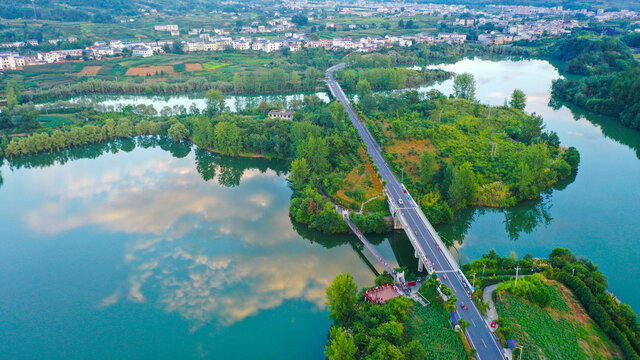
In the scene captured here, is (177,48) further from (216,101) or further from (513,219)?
(513,219)

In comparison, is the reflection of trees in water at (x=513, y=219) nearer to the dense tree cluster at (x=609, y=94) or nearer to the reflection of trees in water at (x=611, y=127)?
the reflection of trees in water at (x=611, y=127)

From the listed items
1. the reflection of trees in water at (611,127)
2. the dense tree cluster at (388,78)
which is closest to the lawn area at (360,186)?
the reflection of trees in water at (611,127)

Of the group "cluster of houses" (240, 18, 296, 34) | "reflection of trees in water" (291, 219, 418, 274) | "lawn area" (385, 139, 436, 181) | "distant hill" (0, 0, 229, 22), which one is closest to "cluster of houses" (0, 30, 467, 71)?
"cluster of houses" (240, 18, 296, 34)

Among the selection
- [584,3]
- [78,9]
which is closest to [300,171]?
[78,9]

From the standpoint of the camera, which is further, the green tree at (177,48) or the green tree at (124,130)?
the green tree at (177,48)

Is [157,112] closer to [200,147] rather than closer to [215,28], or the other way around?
[200,147]

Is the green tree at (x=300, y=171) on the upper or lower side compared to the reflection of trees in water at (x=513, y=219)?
upper
